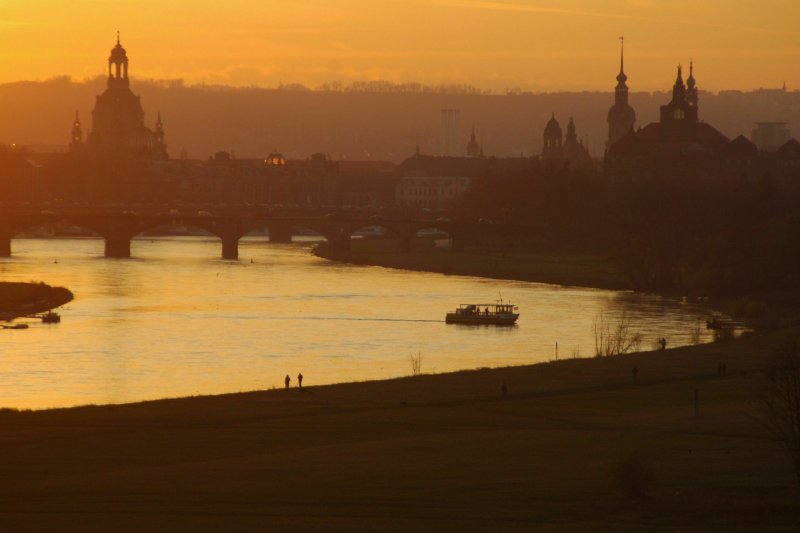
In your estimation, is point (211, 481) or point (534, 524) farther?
point (211, 481)

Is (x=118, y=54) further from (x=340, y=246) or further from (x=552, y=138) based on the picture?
(x=340, y=246)

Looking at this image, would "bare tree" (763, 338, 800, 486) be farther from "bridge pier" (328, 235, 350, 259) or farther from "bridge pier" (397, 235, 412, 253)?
"bridge pier" (397, 235, 412, 253)

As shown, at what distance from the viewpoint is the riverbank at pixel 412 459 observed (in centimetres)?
2233

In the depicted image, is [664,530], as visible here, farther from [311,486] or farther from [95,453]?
[95,453]

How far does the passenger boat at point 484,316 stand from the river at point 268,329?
0.44 meters

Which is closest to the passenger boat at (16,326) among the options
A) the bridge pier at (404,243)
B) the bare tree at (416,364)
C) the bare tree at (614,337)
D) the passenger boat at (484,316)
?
the passenger boat at (484,316)

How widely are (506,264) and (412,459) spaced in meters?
59.4

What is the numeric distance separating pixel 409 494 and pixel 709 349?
21.6m

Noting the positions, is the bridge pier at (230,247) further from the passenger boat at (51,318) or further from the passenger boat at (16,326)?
the passenger boat at (16,326)

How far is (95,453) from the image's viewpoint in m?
27.7

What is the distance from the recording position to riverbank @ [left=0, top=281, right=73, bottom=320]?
191ft

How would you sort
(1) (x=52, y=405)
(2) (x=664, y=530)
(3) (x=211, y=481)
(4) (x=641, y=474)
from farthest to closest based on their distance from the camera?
1. (1) (x=52, y=405)
2. (3) (x=211, y=481)
3. (4) (x=641, y=474)
4. (2) (x=664, y=530)

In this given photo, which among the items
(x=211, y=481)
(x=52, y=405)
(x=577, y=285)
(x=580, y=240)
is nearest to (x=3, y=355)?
(x=52, y=405)

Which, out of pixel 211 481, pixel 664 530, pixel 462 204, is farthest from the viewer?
pixel 462 204
